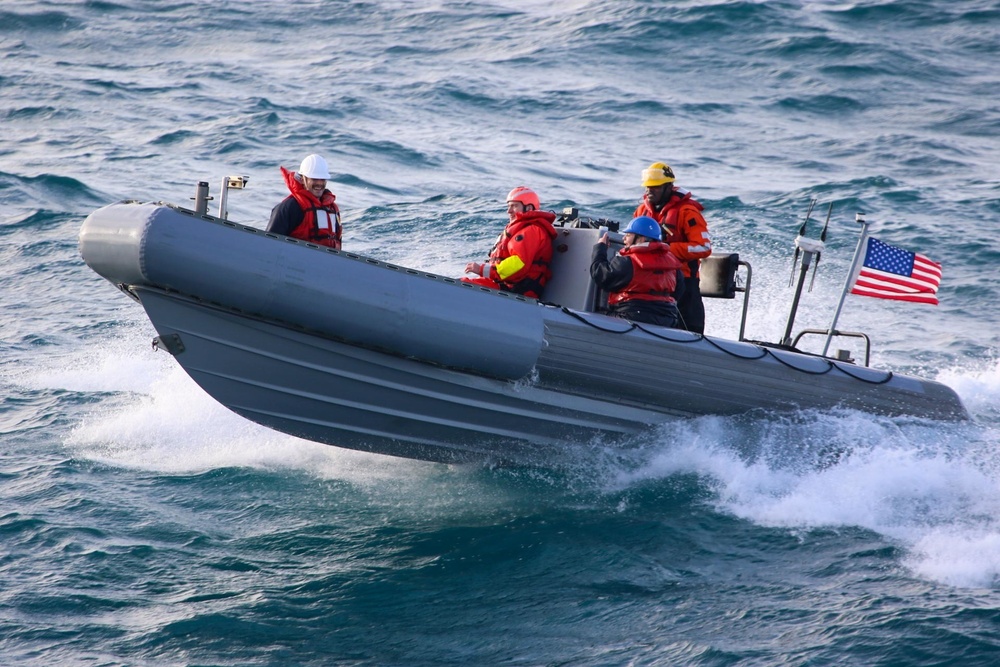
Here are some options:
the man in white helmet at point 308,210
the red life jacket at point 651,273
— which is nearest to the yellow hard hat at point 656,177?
the red life jacket at point 651,273

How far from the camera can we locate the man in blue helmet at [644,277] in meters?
6.12

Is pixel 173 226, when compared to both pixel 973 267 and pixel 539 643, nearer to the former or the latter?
pixel 539 643

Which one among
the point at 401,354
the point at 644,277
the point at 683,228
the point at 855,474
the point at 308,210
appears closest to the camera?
the point at 401,354

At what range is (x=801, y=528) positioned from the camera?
18.0 ft

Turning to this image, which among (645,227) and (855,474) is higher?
(645,227)

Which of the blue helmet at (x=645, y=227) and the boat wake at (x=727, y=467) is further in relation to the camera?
the blue helmet at (x=645, y=227)

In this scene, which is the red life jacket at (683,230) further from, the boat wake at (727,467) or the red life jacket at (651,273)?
the boat wake at (727,467)

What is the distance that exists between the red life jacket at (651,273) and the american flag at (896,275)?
1.32 meters

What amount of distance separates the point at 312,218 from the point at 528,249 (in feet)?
4.22

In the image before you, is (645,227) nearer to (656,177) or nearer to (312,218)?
(656,177)

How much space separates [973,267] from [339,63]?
35.0 feet

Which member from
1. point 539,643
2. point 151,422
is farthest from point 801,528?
point 151,422

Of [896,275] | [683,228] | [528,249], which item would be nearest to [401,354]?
[528,249]

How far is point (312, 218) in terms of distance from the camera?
6141mm
